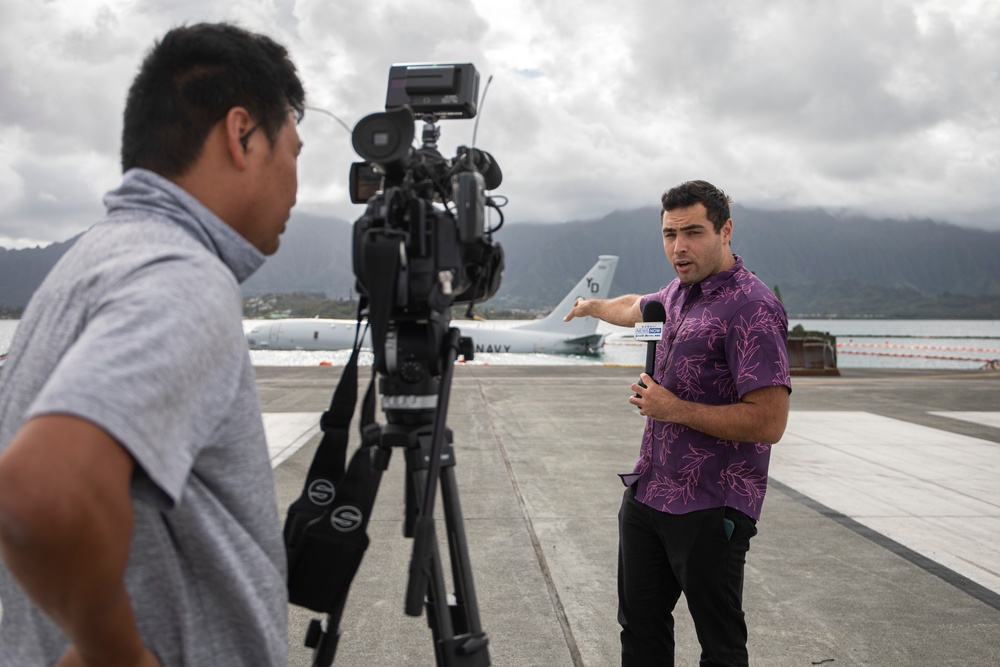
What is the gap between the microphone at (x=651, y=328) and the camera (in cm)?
236

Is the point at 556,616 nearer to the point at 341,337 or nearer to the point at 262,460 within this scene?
the point at 262,460

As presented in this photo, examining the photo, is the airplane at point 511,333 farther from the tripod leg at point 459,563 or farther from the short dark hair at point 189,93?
the short dark hair at point 189,93

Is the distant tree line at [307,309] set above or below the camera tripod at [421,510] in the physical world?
above

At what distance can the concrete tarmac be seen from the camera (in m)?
3.27

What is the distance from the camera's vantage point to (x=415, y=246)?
1.53 m

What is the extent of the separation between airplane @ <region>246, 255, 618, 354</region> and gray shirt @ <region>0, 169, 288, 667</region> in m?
36.8

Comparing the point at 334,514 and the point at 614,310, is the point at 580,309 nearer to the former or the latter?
the point at 614,310

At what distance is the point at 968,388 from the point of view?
49.2 feet

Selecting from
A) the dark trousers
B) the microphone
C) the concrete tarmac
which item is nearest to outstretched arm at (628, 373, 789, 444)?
the microphone

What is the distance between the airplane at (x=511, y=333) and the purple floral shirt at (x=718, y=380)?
35244mm

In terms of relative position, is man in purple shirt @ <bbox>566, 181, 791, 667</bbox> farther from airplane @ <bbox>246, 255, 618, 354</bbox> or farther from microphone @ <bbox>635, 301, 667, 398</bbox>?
airplane @ <bbox>246, 255, 618, 354</bbox>

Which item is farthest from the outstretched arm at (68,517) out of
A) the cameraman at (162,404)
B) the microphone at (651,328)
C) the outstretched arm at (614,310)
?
the outstretched arm at (614,310)

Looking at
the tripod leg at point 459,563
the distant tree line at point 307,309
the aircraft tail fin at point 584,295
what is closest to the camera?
the tripod leg at point 459,563

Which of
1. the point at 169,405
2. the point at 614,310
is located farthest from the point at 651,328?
the point at 169,405
